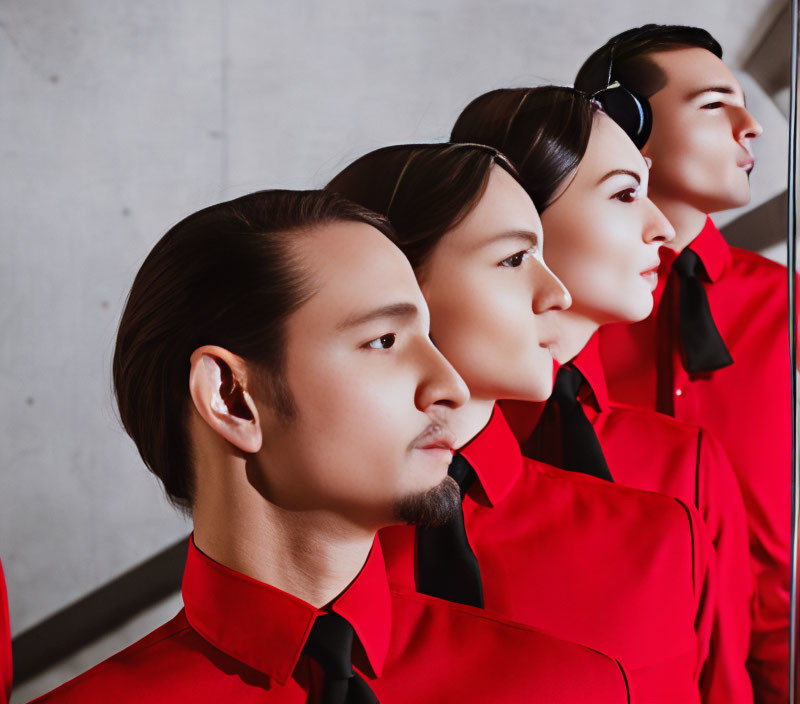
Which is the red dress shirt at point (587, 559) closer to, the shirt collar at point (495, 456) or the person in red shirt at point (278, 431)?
the shirt collar at point (495, 456)

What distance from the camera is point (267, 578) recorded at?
88 cm

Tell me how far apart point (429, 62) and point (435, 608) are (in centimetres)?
60

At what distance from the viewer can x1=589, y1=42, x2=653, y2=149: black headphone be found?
128 centimetres

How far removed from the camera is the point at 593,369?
128 centimetres

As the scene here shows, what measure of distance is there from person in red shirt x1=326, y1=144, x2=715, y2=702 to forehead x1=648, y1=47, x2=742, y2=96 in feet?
1.29

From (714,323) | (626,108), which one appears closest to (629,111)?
(626,108)

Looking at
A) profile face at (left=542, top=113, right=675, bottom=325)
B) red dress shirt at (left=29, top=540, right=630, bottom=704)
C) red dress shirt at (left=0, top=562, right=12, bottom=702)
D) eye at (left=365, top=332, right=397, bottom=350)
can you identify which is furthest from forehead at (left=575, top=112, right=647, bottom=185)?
red dress shirt at (left=0, top=562, right=12, bottom=702)

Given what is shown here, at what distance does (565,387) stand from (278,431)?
498 millimetres

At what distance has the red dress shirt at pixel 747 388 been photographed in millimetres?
1397

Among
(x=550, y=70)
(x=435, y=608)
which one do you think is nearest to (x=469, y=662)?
(x=435, y=608)

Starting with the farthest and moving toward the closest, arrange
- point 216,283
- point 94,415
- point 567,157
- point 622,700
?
point 567,157 < point 622,700 < point 94,415 < point 216,283

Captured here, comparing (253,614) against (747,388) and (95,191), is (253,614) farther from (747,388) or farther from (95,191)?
(747,388)

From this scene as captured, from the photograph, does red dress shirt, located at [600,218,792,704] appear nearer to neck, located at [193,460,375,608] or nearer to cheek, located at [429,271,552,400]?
cheek, located at [429,271,552,400]

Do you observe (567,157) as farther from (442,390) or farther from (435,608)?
(435,608)
